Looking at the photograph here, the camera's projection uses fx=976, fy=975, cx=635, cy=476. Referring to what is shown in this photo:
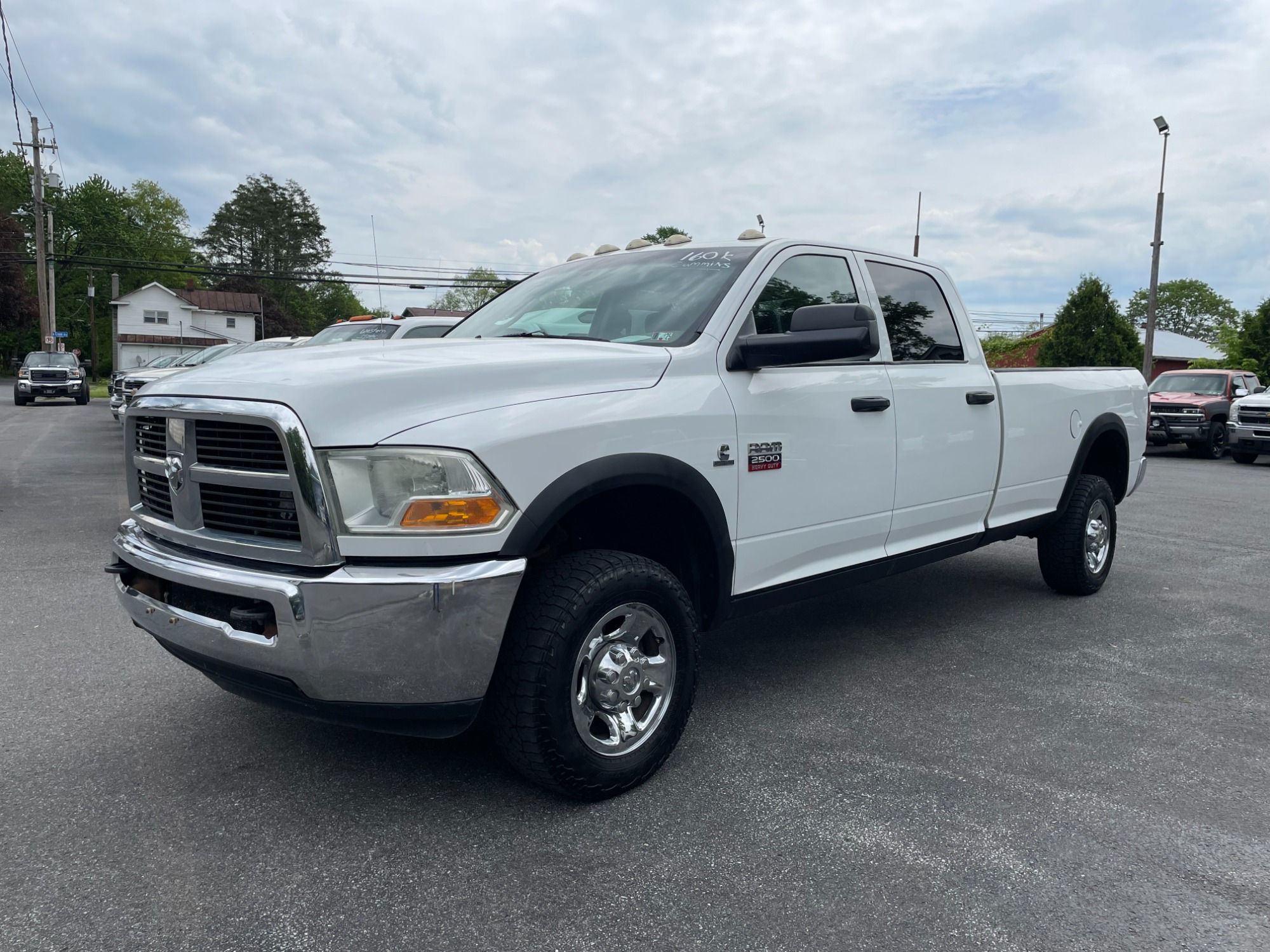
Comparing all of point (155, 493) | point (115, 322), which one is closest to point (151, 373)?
point (155, 493)

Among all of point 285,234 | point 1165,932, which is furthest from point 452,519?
point 285,234

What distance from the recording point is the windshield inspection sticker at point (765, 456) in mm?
3596

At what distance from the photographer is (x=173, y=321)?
70.8 meters

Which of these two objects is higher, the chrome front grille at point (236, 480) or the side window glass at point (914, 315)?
the side window glass at point (914, 315)

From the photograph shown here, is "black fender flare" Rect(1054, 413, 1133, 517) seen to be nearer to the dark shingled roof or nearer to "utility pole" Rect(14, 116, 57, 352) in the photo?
"utility pole" Rect(14, 116, 57, 352)

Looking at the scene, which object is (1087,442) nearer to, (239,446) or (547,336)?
(547,336)

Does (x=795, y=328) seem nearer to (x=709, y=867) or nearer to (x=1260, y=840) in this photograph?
(x=709, y=867)

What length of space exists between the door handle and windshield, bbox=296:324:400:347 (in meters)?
9.92

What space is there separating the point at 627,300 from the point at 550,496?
4.58 feet

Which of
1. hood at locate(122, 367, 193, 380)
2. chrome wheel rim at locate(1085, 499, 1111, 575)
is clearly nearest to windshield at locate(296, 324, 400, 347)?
hood at locate(122, 367, 193, 380)

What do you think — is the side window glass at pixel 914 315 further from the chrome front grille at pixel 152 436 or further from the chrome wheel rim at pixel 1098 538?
the chrome front grille at pixel 152 436

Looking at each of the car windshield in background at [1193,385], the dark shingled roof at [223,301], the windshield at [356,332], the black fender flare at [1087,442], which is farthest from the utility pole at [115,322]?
the black fender flare at [1087,442]

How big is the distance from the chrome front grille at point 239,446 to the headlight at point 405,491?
0.64 feet

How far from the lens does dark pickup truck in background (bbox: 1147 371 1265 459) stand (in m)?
19.3
